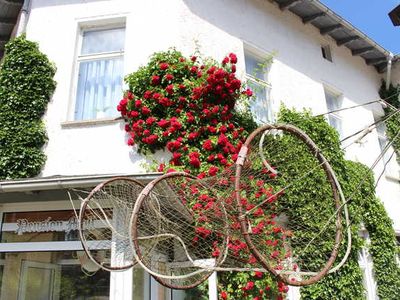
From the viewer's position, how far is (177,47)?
22.4ft

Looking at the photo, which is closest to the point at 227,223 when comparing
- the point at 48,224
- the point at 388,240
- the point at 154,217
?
the point at 154,217

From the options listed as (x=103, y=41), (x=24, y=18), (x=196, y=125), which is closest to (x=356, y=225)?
(x=196, y=125)

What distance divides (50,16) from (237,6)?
3.67 meters

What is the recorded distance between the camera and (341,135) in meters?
9.66

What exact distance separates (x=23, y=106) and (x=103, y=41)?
6.08 feet

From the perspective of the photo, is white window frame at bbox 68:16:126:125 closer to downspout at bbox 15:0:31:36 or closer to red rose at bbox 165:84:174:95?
red rose at bbox 165:84:174:95

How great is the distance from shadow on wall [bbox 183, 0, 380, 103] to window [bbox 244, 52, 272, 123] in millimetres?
340

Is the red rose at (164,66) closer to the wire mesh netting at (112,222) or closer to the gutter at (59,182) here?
the gutter at (59,182)

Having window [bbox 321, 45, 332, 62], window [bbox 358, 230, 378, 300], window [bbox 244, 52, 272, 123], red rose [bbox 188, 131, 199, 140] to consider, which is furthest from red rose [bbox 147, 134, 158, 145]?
window [bbox 321, 45, 332, 62]

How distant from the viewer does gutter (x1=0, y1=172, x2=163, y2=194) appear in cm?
489

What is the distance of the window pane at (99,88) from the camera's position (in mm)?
6660

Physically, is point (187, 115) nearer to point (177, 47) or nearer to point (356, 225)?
point (177, 47)

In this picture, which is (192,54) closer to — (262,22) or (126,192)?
(262,22)

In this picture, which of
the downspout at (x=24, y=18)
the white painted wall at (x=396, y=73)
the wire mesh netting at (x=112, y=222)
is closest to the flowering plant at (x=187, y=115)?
the wire mesh netting at (x=112, y=222)
